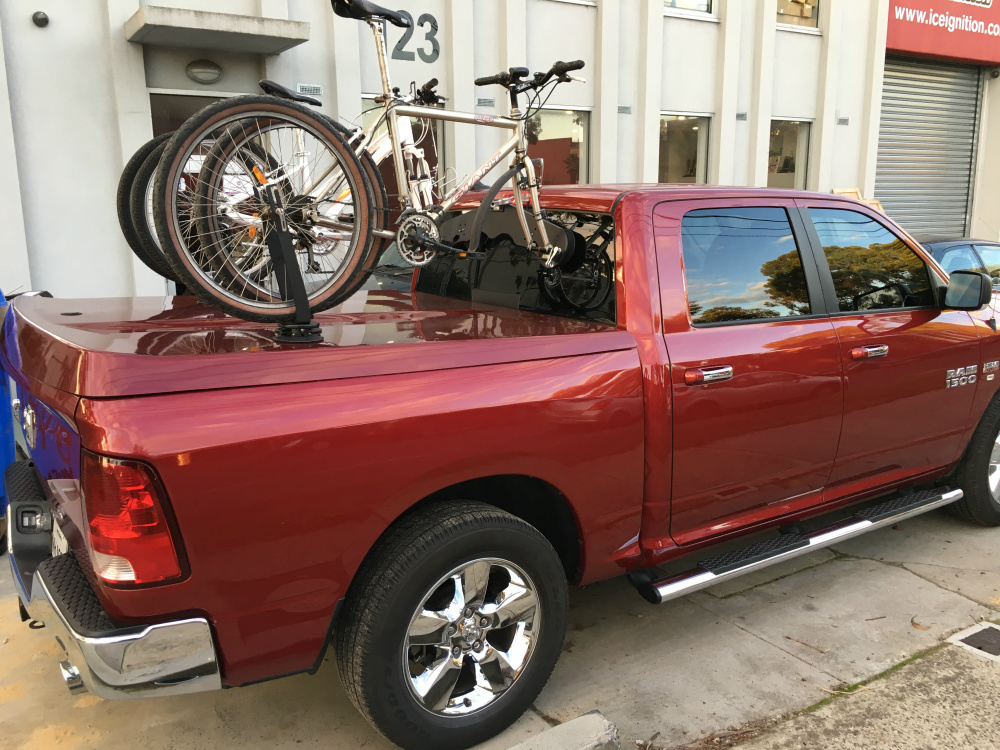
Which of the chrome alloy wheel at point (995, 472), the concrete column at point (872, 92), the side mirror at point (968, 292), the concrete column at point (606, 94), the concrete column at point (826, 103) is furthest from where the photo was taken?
the concrete column at point (872, 92)

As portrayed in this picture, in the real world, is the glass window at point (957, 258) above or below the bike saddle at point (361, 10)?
below

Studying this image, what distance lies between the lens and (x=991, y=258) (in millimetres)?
7586

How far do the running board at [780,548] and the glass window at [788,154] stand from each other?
405 inches

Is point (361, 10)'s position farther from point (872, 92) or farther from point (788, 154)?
point (872, 92)

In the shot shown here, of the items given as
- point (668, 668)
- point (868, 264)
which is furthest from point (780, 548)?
point (868, 264)

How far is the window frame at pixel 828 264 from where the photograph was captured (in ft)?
11.6

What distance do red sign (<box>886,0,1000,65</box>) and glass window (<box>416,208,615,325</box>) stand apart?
44.6ft

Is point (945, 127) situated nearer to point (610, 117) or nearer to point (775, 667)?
point (610, 117)

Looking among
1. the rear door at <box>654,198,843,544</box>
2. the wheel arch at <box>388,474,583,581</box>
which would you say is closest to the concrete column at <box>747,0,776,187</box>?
the rear door at <box>654,198,843,544</box>

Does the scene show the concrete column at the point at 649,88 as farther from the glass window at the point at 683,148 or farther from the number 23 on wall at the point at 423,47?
the number 23 on wall at the point at 423,47

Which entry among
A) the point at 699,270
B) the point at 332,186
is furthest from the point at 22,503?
the point at 699,270

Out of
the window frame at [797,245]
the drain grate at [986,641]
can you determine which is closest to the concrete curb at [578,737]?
the window frame at [797,245]

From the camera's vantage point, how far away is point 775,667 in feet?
10.6

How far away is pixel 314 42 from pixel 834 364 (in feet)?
24.2
